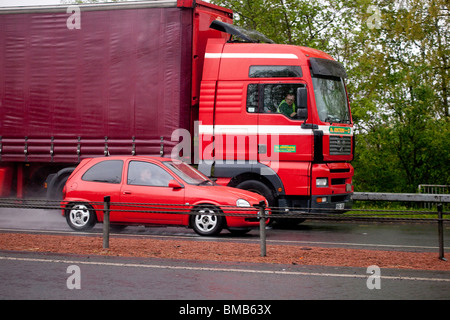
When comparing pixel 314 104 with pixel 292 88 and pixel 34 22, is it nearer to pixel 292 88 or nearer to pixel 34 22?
pixel 292 88

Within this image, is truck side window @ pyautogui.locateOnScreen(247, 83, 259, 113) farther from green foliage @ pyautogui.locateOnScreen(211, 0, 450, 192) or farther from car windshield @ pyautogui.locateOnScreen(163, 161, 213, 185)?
green foliage @ pyautogui.locateOnScreen(211, 0, 450, 192)

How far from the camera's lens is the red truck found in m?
14.9

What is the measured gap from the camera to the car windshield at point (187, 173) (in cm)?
1353

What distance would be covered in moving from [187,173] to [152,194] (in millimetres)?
885

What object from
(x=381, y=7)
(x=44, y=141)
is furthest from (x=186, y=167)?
(x=381, y=7)

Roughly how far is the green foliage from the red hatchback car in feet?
27.4

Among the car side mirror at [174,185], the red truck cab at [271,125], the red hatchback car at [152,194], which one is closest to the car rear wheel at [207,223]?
the red hatchback car at [152,194]

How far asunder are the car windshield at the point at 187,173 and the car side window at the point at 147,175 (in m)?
0.19

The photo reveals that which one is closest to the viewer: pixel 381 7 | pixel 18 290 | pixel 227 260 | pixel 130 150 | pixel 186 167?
pixel 18 290

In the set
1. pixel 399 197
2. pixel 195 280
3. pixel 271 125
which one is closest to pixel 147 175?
pixel 271 125
